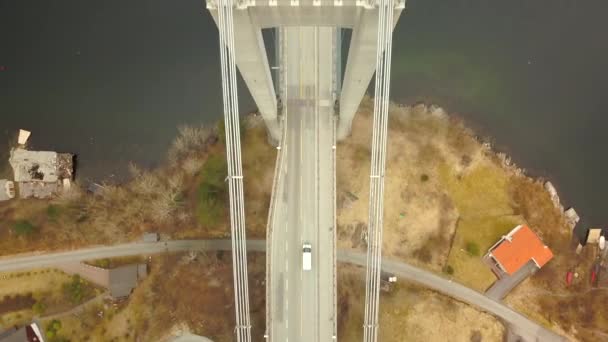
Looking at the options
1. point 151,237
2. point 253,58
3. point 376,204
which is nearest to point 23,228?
point 151,237

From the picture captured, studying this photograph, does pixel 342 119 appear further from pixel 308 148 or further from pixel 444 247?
pixel 444 247

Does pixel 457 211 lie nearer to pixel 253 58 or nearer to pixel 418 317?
pixel 418 317

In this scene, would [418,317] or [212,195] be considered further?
[212,195]

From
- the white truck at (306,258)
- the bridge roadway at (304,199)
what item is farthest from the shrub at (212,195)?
the white truck at (306,258)

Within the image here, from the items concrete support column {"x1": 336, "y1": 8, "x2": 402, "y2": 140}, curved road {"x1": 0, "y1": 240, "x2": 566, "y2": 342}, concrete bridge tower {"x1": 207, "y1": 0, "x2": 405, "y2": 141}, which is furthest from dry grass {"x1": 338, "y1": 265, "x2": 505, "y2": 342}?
concrete bridge tower {"x1": 207, "y1": 0, "x2": 405, "y2": 141}

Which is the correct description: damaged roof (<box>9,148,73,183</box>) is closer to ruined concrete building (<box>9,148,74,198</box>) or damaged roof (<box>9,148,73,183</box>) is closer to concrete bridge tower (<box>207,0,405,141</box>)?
ruined concrete building (<box>9,148,74,198</box>)

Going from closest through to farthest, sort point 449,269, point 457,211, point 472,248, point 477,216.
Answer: point 449,269 < point 472,248 < point 477,216 < point 457,211
